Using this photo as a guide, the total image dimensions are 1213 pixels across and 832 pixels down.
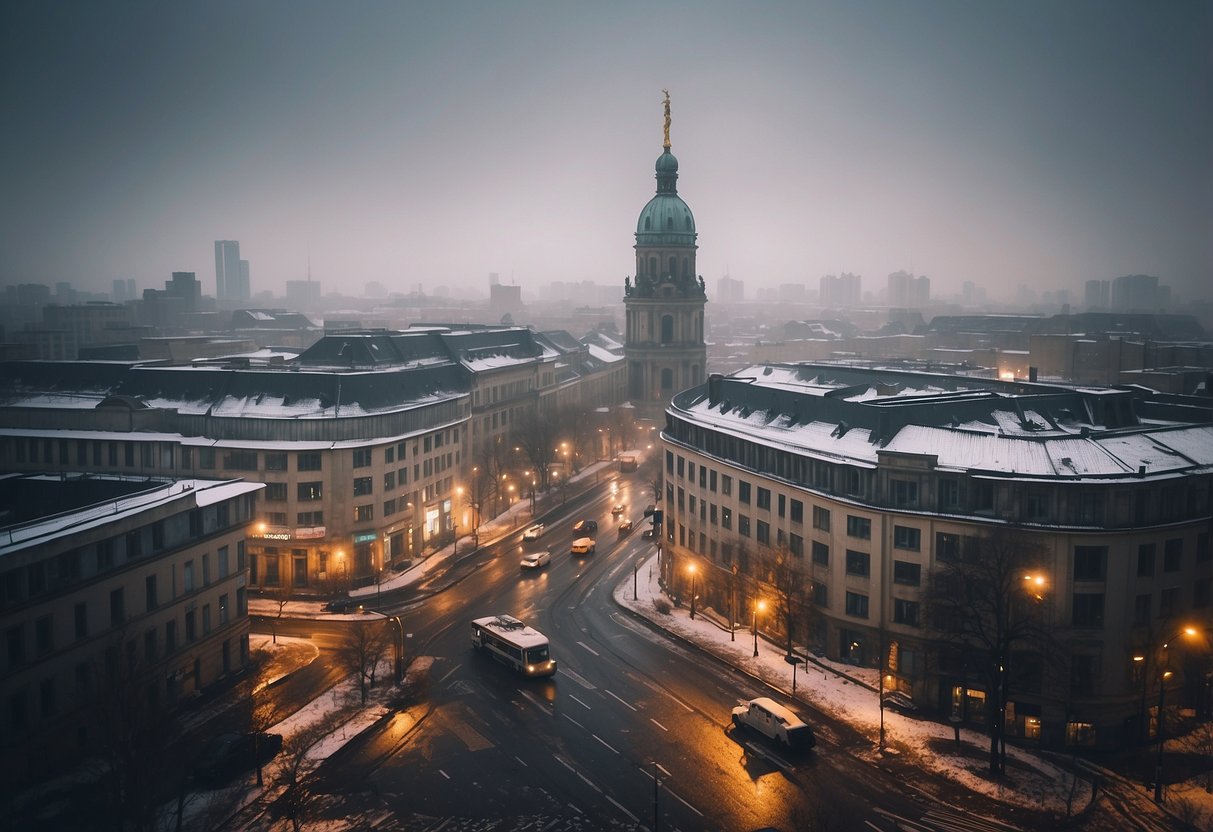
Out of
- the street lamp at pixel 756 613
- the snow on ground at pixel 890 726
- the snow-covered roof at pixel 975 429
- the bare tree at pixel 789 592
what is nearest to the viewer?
the snow on ground at pixel 890 726

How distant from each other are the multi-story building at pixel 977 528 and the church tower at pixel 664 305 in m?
95.6

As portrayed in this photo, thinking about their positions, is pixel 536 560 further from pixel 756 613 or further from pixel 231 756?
pixel 231 756

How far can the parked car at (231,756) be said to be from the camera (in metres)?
47.6

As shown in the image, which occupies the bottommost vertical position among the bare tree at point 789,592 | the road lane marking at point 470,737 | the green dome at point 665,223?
the road lane marking at point 470,737

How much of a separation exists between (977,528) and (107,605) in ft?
169

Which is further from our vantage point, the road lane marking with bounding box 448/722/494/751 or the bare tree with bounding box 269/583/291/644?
the bare tree with bounding box 269/583/291/644

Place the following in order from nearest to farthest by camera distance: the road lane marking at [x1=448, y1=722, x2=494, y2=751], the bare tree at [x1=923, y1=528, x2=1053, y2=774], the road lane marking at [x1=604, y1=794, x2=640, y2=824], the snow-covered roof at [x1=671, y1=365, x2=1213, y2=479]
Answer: the road lane marking at [x1=604, y1=794, x2=640, y2=824] → the bare tree at [x1=923, y1=528, x2=1053, y2=774] → the road lane marking at [x1=448, y1=722, x2=494, y2=751] → the snow-covered roof at [x1=671, y1=365, x2=1213, y2=479]

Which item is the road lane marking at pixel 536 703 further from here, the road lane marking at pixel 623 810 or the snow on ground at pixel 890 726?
the snow on ground at pixel 890 726

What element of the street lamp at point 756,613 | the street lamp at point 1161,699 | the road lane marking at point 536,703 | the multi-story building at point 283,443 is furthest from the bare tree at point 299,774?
the street lamp at point 1161,699

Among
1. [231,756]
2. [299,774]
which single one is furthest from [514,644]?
[231,756]

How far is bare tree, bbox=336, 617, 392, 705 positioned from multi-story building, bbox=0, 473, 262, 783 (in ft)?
23.5

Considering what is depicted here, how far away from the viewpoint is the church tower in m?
168

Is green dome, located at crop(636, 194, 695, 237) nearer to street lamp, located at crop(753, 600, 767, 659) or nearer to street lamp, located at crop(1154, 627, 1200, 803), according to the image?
street lamp, located at crop(753, 600, 767, 659)

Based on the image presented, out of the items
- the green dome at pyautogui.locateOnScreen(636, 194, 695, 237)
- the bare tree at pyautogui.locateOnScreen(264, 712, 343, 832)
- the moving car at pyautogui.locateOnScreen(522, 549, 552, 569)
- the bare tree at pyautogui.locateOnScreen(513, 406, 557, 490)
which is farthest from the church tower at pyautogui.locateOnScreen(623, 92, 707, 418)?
the bare tree at pyautogui.locateOnScreen(264, 712, 343, 832)
